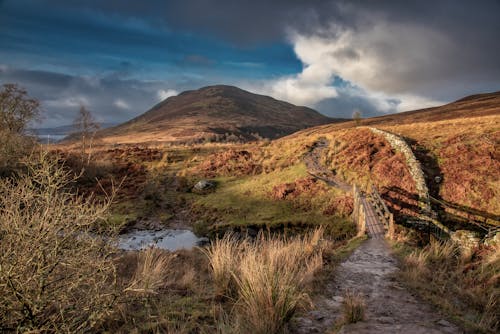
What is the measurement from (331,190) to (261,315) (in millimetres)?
16891

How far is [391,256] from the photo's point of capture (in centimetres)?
1016

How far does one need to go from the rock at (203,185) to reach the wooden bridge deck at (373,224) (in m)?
12.9

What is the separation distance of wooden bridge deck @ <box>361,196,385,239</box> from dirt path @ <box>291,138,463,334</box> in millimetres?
3809

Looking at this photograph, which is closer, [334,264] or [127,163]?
[334,264]

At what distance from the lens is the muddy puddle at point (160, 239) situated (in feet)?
53.3

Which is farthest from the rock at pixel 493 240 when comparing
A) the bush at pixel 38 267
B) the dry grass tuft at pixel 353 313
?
the bush at pixel 38 267

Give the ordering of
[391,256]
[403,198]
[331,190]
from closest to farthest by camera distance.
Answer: [391,256], [403,198], [331,190]

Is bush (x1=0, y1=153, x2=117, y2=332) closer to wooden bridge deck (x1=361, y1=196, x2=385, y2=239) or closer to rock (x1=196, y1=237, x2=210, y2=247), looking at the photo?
wooden bridge deck (x1=361, y1=196, x2=385, y2=239)

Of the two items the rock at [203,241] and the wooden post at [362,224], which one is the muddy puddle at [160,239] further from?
the wooden post at [362,224]

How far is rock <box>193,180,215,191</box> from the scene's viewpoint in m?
25.0

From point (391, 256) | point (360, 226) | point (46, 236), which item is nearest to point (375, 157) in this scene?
point (360, 226)

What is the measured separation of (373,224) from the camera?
14945 millimetres

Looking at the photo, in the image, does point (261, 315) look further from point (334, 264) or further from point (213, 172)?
point (213, 172)

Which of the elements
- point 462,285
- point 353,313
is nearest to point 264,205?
point 462,285
